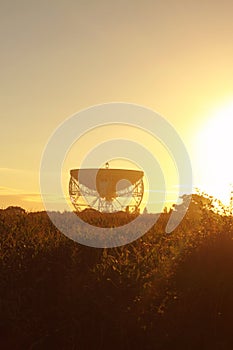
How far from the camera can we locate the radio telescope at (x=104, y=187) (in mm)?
46281

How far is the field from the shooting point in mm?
14992

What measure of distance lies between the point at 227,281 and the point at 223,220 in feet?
7.29

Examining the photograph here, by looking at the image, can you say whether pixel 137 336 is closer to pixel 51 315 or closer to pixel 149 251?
pixel 51 315

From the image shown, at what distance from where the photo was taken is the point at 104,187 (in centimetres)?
4694

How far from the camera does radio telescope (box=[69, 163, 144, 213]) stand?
46.3 meters

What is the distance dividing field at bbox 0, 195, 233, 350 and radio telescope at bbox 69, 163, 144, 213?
27154 mm

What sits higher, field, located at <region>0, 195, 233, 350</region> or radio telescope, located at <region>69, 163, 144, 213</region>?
radio telescope, located at <region>69, 163, 144, 213</region>

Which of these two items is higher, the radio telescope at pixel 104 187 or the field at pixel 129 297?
the radio telescope at pixel 104 187

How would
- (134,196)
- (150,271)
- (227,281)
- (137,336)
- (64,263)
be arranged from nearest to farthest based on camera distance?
(137,336) → (227,281) → (150,271) → (64,263) → (134,196)

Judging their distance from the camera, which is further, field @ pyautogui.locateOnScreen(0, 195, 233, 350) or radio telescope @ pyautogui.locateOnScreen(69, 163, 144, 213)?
radio telescope @ pyautogui.locateOnScreen(69, 163, 144, 213)

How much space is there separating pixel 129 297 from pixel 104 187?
102ft

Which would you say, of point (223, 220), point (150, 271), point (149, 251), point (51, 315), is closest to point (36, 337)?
point (51, 315)

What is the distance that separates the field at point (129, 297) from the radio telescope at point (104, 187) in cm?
2715

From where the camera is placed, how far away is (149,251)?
746 inches
